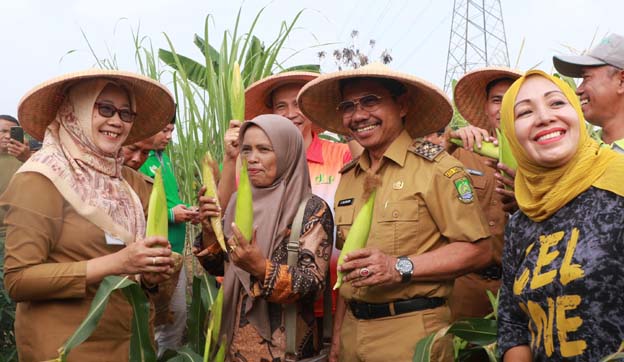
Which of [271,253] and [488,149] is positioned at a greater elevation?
[488,149]

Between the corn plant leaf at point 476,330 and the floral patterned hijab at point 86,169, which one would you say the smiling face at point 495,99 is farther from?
the floral patterned hijab at point 86,169

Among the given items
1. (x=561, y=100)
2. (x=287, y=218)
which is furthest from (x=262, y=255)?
(x=561, y=100)

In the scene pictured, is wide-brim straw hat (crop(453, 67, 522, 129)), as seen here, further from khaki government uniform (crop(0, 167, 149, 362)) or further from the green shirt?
khaki government uniform (crop(0, 167, 149, 362))

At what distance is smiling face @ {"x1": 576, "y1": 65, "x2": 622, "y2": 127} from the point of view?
98.8 inches

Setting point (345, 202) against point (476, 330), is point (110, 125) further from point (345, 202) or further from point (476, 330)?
point (476, 330)

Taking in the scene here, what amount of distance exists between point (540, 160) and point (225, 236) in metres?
1.42

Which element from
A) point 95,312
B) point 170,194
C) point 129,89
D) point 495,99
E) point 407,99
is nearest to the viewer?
point 95,312


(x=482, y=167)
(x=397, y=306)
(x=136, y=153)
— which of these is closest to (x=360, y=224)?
(x=397, y=306)

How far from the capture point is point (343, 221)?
2.82 meters

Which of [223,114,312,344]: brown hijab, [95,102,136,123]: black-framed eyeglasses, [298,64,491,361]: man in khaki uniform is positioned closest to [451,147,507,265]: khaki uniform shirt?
[298,64,491,361]: man in khaki uniform

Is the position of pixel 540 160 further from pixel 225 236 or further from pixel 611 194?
pixel 225 236

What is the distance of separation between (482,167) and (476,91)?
401 millimetres

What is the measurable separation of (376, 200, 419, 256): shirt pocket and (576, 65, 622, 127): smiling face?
29.4 inches

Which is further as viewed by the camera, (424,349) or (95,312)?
(424,349)
